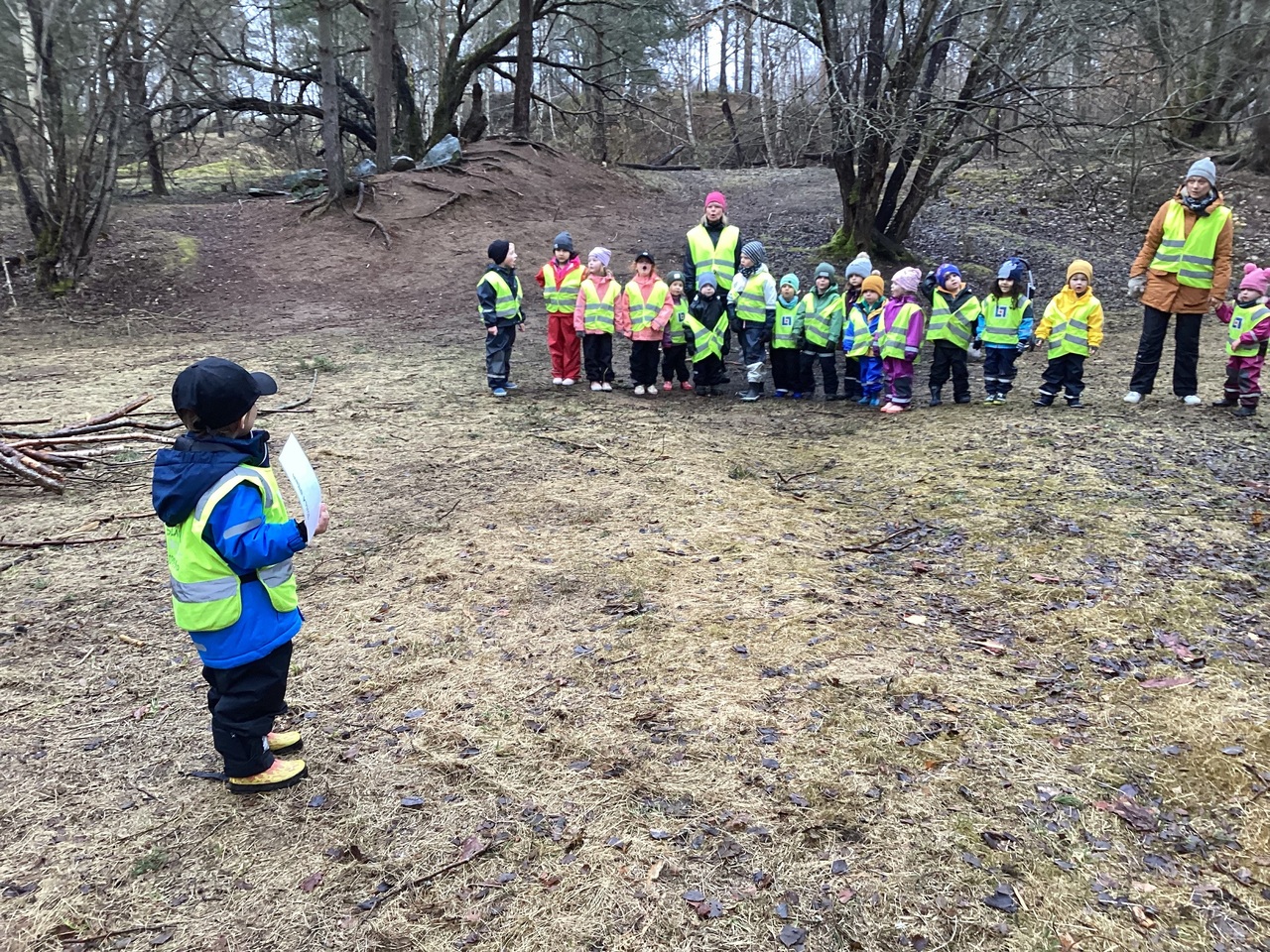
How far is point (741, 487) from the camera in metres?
6.70

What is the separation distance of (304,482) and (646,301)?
6.85m

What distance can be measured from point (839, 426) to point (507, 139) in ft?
50.9

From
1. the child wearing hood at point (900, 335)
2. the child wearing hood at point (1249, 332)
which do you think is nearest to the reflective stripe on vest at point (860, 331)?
the child wearing hood at point (900, 335)

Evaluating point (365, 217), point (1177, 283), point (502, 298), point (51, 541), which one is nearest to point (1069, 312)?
point (1177, 283)

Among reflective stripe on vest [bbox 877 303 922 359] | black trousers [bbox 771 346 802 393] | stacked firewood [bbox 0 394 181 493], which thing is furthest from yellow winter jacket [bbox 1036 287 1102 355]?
stacked firewood [bbox 0 394 181 493]

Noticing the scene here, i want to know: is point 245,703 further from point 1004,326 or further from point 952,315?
point 1004,326

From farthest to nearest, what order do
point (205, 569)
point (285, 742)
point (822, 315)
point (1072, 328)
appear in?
point (822, 315), point (1072, 328), point (285, 742), point (205, 569)

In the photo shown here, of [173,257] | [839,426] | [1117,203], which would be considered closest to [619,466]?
[839,426]

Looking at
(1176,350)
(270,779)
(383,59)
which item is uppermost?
(383,59)

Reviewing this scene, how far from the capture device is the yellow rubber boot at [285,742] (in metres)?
3.65

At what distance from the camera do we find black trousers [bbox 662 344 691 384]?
9.89 m

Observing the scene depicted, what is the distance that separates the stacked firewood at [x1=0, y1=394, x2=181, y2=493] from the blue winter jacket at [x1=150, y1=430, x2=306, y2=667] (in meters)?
4.39

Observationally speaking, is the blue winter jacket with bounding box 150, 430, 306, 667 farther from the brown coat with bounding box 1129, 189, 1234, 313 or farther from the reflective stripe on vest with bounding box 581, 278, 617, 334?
the brown coat with bounding box 1129, 189, 1234, 313

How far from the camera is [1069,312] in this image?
25.7 ft
